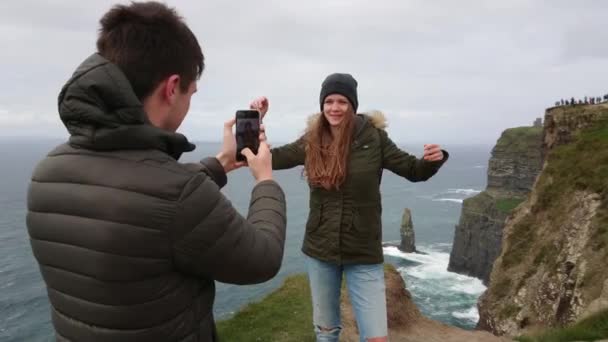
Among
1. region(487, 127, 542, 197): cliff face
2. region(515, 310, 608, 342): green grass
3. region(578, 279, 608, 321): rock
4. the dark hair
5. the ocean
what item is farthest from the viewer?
region(487, 127, 542, 197): cliff face

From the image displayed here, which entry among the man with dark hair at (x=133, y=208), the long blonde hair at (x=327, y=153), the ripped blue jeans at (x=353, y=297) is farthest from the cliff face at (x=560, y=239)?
the man with dark hair at (x=133, y=208)

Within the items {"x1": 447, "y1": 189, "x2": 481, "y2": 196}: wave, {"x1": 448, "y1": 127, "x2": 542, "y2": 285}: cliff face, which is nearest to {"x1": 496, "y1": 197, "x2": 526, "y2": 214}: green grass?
{"x1": 448, "y1": 127, "x2": 542, "y2": 285}: cliff face

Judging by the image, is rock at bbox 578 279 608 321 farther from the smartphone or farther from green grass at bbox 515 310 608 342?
the smartphone

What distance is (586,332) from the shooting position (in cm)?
780

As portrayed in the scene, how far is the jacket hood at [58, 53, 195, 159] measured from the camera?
6.50 feet

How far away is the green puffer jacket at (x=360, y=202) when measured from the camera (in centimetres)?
507

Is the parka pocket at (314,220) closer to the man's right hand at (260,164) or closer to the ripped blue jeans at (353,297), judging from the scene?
the ripped blue jeans at (353,297)

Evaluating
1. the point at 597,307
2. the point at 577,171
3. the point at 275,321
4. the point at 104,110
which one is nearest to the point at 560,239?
the point at 577,171

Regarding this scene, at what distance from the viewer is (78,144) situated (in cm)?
210

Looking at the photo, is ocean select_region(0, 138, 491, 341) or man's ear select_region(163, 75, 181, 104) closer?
man's ear select_region(163, 75, 181, 104)

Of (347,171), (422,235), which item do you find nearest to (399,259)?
(422,235)

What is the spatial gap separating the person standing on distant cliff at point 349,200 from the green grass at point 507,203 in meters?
69.1

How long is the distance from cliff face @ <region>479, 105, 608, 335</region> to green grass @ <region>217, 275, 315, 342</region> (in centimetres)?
700

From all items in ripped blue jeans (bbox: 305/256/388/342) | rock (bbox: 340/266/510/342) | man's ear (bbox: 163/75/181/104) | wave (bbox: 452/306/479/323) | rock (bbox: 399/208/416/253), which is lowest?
wave (bbox: 452/306/479/323)
